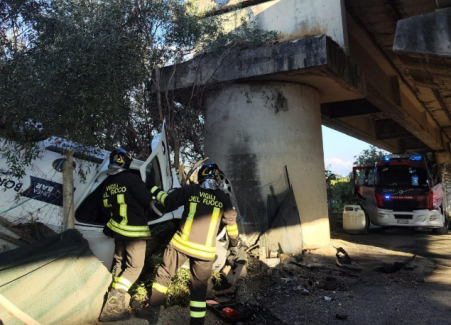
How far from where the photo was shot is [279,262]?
7.30m

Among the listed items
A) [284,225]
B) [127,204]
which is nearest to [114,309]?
[127,204]

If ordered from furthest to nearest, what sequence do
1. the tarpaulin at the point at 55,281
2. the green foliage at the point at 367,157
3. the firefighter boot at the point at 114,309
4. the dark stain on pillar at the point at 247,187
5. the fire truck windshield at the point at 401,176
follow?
the green foliage at the point at 367,157 → the fire truck windshield at the point at 401,176 → the dark stain on pillar at the point at 247,187 → the firefighter boot at the point at 114,309 → the tarpaulin at the point at 55,281

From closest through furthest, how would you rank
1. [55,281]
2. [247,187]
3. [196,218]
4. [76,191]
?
[55,281] < [196,218] < [76,191] < [247,187]

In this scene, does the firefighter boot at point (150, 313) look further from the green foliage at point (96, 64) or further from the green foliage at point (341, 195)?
the green foliage at point (341, 195)

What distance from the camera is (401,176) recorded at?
13.3 meters

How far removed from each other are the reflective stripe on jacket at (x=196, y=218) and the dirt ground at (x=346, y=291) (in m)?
0.89

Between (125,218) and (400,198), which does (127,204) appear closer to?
(125,218)

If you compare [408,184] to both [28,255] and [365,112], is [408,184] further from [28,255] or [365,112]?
[28,255]

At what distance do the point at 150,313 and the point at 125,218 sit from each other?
3.70 feet

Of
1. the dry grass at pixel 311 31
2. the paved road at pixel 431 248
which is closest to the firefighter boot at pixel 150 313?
the paved road at pixel 431 248

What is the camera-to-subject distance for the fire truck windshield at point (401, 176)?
13.0 m

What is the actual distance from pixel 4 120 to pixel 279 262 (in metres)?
5.09

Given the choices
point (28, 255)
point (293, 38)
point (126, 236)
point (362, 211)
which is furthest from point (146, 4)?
point (362, 211)

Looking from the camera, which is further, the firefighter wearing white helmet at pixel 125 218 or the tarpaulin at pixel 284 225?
the tarpaulin at pixel 284 225
